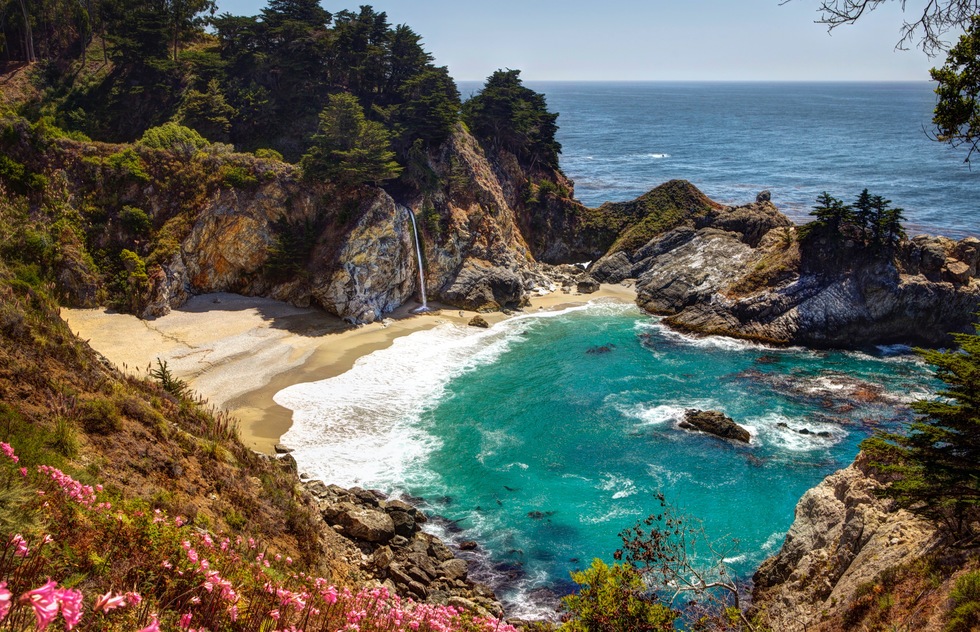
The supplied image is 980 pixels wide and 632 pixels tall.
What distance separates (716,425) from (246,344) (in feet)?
85.5

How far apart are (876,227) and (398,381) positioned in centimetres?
3358

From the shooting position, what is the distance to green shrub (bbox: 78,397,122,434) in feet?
→ 44.7

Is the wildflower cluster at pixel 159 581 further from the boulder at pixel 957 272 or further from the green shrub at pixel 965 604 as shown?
the boulder at pixel 957 272

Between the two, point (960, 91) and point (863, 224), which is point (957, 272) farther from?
point (960, 91)

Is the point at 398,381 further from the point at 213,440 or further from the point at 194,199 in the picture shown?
the point at 194,199

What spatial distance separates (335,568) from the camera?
15.5m

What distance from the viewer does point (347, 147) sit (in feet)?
139

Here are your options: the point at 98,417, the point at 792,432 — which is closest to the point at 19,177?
the point at 98,417

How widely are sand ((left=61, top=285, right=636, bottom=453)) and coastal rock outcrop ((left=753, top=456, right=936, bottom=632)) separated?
20.0m

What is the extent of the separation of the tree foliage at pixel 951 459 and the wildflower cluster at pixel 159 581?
904cm

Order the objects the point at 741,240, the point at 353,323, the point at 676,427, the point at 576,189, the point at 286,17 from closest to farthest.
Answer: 1. the point at 676,427
2. the point at 353,323
3. the point at 741,240
4. the point at 286,17
5. the point at 576,189

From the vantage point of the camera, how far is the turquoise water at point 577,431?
2269cm

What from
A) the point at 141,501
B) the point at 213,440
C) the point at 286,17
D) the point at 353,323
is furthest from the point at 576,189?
the point at 141,501

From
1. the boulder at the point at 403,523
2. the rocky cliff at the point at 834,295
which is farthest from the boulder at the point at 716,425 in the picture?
the boulder at the point at 403,523
